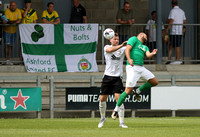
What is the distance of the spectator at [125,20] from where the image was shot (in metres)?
19.9

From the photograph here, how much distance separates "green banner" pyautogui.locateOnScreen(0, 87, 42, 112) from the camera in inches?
699

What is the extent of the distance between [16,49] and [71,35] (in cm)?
181

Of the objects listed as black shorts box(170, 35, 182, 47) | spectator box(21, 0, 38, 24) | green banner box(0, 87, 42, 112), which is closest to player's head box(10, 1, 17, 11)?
spectator box(21, 0, 38, 24)

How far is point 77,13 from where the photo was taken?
2030 centimetres

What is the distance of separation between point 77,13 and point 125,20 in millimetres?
1590

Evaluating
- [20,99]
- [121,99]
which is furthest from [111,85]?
[20,99]

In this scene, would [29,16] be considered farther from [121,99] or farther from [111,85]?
[121,99]

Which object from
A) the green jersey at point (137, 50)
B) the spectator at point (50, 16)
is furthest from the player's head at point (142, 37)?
the spectator at point (50, 16)

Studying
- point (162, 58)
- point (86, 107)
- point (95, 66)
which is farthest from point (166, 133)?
point (162, 58)

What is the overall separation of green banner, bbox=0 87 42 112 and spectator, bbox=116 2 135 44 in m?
3.55

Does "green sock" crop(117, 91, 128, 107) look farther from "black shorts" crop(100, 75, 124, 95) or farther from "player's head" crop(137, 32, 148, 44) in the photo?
"player's head" crop(137, 32, 148, 44)

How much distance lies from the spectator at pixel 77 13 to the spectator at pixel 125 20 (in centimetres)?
113

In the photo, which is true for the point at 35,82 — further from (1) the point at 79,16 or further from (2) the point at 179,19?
(2) the point at 179,19

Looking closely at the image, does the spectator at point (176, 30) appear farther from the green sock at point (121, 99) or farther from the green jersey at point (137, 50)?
the green sock at point (121, 99)
